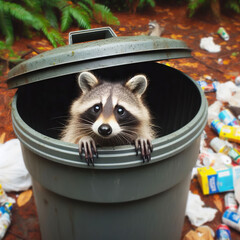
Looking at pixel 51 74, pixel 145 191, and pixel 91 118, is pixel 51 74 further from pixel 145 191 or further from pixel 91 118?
pixel 145 191

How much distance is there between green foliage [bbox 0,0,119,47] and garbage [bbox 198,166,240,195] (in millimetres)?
1703

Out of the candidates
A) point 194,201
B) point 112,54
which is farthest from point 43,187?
point 194,201

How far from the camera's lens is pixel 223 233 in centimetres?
200

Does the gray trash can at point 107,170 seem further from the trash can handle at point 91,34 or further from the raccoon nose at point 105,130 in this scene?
the raccoon nose at point 105,130

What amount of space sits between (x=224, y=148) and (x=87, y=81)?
1.62 metres

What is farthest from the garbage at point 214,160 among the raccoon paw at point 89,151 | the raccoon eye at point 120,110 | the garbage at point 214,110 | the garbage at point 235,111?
the raccoon paw at point 89,151

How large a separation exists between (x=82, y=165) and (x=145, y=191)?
0.29m

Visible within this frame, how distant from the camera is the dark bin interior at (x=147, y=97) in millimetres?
1737

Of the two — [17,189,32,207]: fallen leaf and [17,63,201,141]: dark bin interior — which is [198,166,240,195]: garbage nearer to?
[17,63,201,141]: dark bin interior

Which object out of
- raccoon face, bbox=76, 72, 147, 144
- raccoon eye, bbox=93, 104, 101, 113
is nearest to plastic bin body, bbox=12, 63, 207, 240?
raccoon face, bbox=76, 72, 147, 144

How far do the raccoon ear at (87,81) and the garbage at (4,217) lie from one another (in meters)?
1.10

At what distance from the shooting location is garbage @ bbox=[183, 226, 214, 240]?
6.56ft

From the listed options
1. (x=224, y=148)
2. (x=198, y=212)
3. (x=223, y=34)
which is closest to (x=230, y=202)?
(x=198, y=212)

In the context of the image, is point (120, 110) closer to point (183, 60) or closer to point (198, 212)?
point (198, 212)
